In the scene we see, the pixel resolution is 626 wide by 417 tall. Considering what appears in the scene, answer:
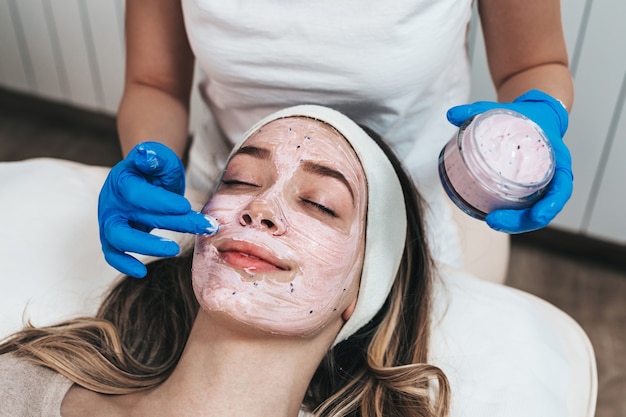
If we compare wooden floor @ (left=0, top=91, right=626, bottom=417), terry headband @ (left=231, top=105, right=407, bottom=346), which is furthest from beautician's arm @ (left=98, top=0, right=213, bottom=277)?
wooden floor @ (left=0, top=91, right=626, bottom=417)

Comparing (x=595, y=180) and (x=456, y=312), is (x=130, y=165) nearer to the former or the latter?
(x=456, y=312)

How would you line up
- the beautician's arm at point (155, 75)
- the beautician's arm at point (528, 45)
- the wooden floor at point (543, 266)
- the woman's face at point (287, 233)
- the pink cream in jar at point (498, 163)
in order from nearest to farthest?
1. the pink cream in jar at point (498, 163)
2. the woman's face at point (287, 233)
3. the beautician's arm at point (528, 45)
4. the beautician's arm at point (155, 75)
5. the wooden floor at point (543, 266)

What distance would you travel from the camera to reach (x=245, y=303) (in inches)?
40.9

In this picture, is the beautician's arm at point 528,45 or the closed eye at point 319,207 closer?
the closed eye at point 319,207

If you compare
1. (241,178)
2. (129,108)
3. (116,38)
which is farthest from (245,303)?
(116,38)

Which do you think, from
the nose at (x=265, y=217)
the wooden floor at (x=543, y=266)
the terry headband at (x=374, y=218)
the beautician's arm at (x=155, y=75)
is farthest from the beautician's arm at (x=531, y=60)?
the wooden floor at (x=543, y=266)

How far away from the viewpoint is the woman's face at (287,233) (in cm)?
105

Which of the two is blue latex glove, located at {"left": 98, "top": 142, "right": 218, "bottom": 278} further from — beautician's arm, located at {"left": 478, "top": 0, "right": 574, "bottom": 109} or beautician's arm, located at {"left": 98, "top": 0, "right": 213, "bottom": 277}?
beautician's arm, located at {"left": 478, "top": 0, "right": 574, "bottom": 109}

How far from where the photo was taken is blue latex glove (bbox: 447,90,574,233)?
0.95m

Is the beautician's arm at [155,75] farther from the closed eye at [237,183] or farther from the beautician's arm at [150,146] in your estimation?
the closed eye at [237,183]

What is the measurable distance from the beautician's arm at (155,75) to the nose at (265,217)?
1.40 ft

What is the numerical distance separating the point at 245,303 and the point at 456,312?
22.2 inches

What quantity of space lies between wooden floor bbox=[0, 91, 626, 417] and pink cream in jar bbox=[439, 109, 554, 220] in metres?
1.31

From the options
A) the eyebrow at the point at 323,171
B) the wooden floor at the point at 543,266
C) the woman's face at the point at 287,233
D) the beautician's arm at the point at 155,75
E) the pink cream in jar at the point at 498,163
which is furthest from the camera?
the wooden floor at the point at 543,266
